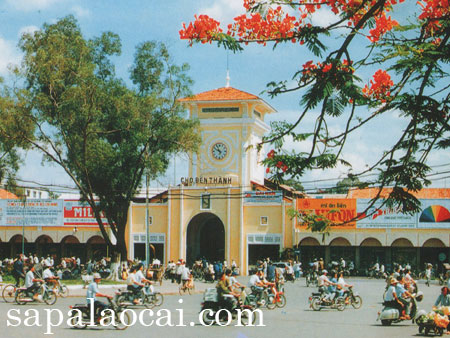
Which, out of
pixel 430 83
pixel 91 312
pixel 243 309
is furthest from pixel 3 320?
pixel 430 83

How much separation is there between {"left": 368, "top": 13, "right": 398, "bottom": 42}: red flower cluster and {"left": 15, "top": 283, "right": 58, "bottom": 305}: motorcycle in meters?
18.5

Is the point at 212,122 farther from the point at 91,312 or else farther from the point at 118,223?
the point at 91,312

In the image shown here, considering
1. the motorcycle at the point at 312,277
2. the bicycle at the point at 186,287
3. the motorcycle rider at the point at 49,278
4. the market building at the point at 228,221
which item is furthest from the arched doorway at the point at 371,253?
the motorcycle rider at the point at 49,278

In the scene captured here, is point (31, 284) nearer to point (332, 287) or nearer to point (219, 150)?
point (332, 287)

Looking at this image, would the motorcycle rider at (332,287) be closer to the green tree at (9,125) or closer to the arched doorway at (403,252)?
the green tree at (9,125)

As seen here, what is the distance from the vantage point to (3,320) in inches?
680

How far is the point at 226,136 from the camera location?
55719 mm

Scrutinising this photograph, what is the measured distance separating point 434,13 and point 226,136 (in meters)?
50.4

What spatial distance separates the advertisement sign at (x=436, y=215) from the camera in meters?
47.2

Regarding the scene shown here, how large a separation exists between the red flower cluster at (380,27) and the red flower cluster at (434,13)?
270 mm

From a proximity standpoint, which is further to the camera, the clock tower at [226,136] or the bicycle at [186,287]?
the clock tower at [226,136]

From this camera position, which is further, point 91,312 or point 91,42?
point 91,42

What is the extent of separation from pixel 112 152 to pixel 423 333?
68.4 feet

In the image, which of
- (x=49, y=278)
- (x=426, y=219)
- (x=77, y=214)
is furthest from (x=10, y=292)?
(x=426, y=219)
